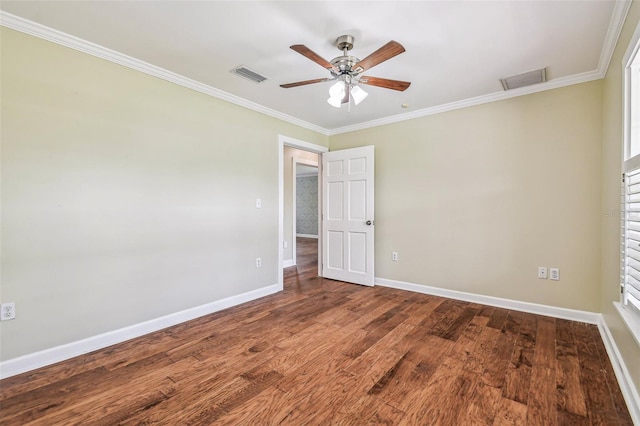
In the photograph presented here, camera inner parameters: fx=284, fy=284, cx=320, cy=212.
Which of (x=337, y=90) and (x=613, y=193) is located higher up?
(x=337, y=90)

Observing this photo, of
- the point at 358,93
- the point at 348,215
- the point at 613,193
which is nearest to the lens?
the point at 613,193

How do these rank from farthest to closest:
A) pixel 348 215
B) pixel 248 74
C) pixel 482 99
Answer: pixel 348 215 → pixel 482 99 → pixel 248 74

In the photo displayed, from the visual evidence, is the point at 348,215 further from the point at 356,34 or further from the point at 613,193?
the point at 613,193

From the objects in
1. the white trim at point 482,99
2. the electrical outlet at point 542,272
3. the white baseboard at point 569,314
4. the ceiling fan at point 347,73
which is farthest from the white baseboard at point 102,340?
the electrical outlet at point 542,272

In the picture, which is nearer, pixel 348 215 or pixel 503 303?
pixel 503 303

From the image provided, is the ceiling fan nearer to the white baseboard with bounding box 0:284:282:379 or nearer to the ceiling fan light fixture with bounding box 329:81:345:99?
the ceiling fan light fixture with bounding box 329:81:345:99

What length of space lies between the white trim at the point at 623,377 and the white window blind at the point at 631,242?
0.40m

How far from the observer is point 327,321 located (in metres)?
2.93

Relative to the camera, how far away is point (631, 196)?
6.14 ft

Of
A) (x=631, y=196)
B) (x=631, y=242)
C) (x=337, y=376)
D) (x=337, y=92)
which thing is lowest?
(x=337, y=376)

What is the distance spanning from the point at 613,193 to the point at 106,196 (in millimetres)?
4231

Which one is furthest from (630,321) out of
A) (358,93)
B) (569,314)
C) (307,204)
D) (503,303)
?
(307,204)

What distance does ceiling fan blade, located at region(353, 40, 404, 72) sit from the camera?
1825mm

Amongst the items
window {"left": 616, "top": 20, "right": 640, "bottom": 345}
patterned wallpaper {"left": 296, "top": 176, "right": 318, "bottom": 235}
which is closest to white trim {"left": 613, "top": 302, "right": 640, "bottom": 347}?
window {"left": 616, "top": 20, "right": 640, "bottom": 345}
